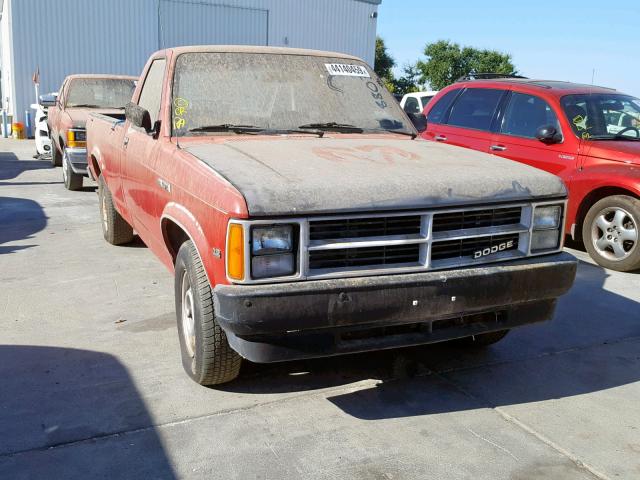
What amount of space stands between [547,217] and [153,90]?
2989 millimetres

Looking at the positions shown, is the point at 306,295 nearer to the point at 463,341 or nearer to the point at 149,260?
the point at 463,341

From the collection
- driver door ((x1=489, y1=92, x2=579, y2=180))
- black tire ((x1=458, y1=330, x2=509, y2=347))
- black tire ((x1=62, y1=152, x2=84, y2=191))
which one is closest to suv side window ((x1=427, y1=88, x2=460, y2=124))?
driver door ((x1=489, y1=92, x2=579, y2=180))

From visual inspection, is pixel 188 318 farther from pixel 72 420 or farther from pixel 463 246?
pixel 463 246

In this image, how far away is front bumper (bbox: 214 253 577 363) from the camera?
298 centimetres

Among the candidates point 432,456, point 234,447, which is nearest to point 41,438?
point 234,447

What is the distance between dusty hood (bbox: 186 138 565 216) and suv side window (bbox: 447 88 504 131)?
375cm

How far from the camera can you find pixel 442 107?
8414mm

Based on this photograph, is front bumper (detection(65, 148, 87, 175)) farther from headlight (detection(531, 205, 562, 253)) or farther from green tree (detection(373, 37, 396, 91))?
green tree (detection(373, 37, 396, 91))

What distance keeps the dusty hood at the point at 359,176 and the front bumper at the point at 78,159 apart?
20.6 feet

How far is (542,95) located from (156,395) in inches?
214

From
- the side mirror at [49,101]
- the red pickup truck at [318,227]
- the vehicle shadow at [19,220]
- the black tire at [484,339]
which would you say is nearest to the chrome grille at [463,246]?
the red pickup truck at [318,227]

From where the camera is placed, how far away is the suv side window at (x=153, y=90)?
4699mm

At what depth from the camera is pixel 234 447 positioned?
10.3 feet

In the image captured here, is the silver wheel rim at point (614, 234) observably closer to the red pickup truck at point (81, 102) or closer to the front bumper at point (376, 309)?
the front bumper at point (376, 309)
